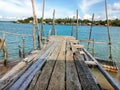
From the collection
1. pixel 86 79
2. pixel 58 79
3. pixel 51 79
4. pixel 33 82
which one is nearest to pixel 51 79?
pixel 51 79

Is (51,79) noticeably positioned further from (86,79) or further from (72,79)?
(86,79)

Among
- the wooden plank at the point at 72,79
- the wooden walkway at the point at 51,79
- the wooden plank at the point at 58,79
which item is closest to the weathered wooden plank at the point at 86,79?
the wooden walkway at the point at 51,79

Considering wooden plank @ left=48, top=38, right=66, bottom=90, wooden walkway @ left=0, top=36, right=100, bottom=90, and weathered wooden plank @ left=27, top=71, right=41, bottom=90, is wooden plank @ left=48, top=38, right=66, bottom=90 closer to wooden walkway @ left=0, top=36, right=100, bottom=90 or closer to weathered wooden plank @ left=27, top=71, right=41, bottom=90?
wooden walkway @ left=0, top=36, right=100, bottom=90

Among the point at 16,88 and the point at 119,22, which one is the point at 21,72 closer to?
the point at 16,88

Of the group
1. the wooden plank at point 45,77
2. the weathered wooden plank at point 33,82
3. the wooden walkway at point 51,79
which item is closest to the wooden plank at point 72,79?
the wooden walkway at point 51,79

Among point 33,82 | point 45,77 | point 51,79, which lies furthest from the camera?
point 45,77

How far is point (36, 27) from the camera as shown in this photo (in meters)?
16.3

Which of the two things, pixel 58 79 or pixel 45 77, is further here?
pixel 45 77

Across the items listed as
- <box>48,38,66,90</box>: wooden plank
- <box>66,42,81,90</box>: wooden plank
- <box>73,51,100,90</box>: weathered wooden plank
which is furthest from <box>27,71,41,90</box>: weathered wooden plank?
<box>73,51,100,90</box>: weathered wooden plank

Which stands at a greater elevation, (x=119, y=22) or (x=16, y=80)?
(x=119, y=22)

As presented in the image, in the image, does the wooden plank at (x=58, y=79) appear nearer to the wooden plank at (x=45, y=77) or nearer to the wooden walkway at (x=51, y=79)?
the wooden walkway at (x=51, y=79)

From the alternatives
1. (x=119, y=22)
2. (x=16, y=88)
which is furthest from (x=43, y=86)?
(x=119, y=22)

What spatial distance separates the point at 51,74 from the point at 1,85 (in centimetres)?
136

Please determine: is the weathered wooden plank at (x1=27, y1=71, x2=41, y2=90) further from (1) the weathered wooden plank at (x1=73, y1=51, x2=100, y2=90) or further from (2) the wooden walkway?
(1) the weathered wooden plank at (x1=73, y1=51, x2=100, y2=90)
